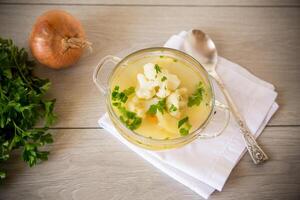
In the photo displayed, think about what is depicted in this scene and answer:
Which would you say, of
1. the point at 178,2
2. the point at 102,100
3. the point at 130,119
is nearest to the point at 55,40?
the point at 102,100

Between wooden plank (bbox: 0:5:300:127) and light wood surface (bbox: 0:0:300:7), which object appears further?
light wood surface (bbox: 0:0:300:7)

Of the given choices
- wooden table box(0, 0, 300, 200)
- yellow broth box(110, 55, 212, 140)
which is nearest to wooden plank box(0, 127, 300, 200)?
wooden table box(0, 0, 300, 200)

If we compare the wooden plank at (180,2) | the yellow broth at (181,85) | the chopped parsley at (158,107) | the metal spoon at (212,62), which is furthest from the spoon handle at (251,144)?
the wooden plank at (180,2)

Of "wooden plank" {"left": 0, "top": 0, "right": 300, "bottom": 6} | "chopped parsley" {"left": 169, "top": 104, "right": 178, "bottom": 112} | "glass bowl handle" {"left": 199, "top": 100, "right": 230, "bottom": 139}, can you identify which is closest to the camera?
"chopped parsley" {"left": 169, "top": 104, "right": 178, "bottom": 112}

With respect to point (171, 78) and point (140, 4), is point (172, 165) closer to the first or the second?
point (171, 78)

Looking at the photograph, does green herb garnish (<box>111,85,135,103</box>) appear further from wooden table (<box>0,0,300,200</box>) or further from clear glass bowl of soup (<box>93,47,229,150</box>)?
wooden table (<box>0,0,300,200</box>)

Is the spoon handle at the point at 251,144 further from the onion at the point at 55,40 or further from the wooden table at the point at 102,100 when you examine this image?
the onion at the point at 55,40
